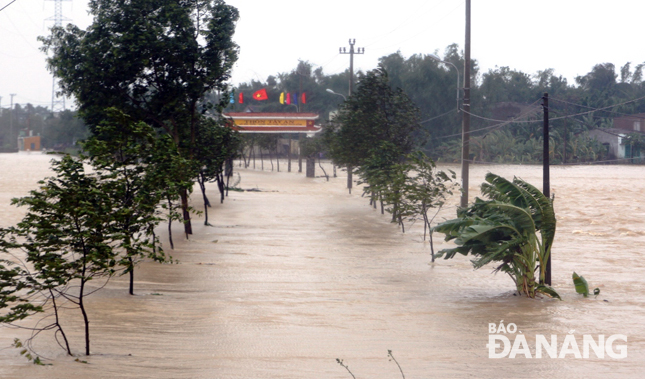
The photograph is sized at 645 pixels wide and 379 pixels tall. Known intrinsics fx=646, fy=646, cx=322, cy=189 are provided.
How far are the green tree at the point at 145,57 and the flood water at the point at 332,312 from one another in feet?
14.1

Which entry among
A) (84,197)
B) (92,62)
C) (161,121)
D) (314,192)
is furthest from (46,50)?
(314,192)

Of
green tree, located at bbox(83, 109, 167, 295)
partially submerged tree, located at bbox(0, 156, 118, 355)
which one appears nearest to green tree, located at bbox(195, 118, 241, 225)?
green tree, located at bbox(83, 109, 167, 295)

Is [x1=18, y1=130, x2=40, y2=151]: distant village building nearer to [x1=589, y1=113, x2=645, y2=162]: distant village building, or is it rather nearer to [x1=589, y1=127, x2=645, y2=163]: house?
[x1=589, y1=113, x2=645, y2=162]: distant village building

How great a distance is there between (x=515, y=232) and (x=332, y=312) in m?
4.18

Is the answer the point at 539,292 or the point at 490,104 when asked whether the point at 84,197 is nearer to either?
the point at 539,292

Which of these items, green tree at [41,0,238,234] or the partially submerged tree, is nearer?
the partially submerged tree

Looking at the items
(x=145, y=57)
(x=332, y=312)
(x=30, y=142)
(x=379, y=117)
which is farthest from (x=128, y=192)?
(x=30, y=142)

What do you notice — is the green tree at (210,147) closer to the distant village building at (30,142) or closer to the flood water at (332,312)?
the flood water at (332,312)

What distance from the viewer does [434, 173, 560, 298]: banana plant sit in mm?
12344

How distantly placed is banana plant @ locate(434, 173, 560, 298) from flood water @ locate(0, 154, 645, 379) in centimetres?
62

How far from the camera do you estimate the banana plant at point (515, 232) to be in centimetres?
1234

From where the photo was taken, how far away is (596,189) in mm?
43906

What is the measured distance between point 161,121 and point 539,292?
11.9 m

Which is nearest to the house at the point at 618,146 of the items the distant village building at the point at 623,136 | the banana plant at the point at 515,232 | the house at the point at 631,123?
the distant village building at the point at 623,136
